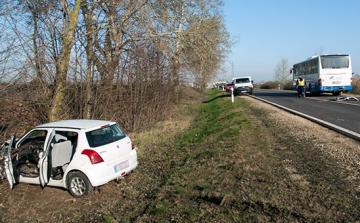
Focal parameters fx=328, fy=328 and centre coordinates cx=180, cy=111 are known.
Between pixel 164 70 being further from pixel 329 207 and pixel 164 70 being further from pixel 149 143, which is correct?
pixel 329 207

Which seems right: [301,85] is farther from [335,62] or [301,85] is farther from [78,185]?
[78,185]

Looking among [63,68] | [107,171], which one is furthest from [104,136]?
[63,68]

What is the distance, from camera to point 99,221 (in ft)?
16.9

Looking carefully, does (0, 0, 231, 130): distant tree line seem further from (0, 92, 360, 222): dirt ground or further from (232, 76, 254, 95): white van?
(232, 76, 254, 95): white van

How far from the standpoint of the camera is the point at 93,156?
6.20 meters

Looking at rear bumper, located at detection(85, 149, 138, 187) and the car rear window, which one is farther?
the car rear window

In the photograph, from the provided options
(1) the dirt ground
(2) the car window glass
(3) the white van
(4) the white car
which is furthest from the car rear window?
(3) the white van

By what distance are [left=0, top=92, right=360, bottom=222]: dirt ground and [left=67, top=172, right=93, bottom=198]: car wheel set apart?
126 mm

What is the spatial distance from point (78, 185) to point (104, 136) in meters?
1.09

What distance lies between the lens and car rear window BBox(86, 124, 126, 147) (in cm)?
646

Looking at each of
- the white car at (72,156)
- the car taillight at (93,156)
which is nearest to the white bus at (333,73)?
the white car at (72,156)

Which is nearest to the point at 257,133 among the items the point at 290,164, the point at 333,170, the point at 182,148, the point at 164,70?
the point at 182,148

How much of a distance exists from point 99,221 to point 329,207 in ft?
11.1

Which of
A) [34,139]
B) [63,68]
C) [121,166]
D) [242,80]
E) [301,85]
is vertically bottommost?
[121,166]
